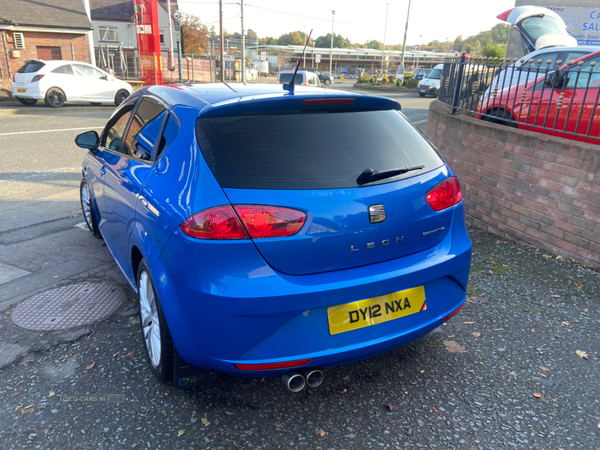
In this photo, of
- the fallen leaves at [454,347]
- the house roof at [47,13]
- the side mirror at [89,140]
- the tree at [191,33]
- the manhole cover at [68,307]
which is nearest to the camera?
the fallen leaves at [454,347]

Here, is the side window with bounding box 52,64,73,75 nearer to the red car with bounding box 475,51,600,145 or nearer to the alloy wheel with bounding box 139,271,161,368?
the red car with bounding box 475,51,600,145

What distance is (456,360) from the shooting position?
2984 millimetres

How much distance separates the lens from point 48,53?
2662 cm

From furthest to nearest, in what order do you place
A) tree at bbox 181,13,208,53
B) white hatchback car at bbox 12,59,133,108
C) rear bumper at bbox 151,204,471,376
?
tree at bbox 181,13,208,53
white hatchback car at bbox 12,59,133,108
rear bumper at bbox 151,204,471,376

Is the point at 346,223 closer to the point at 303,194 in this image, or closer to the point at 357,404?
the point at 303,194

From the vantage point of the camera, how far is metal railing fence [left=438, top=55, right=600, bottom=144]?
498 centimetres

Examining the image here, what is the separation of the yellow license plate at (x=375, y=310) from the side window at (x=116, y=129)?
2.23m

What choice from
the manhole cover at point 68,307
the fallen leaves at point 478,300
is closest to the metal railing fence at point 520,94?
the fallen leaves at point 478,300

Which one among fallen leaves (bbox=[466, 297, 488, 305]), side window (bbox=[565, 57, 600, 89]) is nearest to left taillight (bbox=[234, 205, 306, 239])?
→ fallen leaves (bbox=[466, 297, 488, 305])

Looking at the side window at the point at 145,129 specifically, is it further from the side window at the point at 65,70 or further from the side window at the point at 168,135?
the side window at the point at 65,70

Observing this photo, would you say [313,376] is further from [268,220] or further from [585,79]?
[585,79]

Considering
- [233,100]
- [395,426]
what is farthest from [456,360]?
[233,100]

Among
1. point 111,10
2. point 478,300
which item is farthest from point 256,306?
point 111,10

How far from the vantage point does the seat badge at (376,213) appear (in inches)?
89.3
